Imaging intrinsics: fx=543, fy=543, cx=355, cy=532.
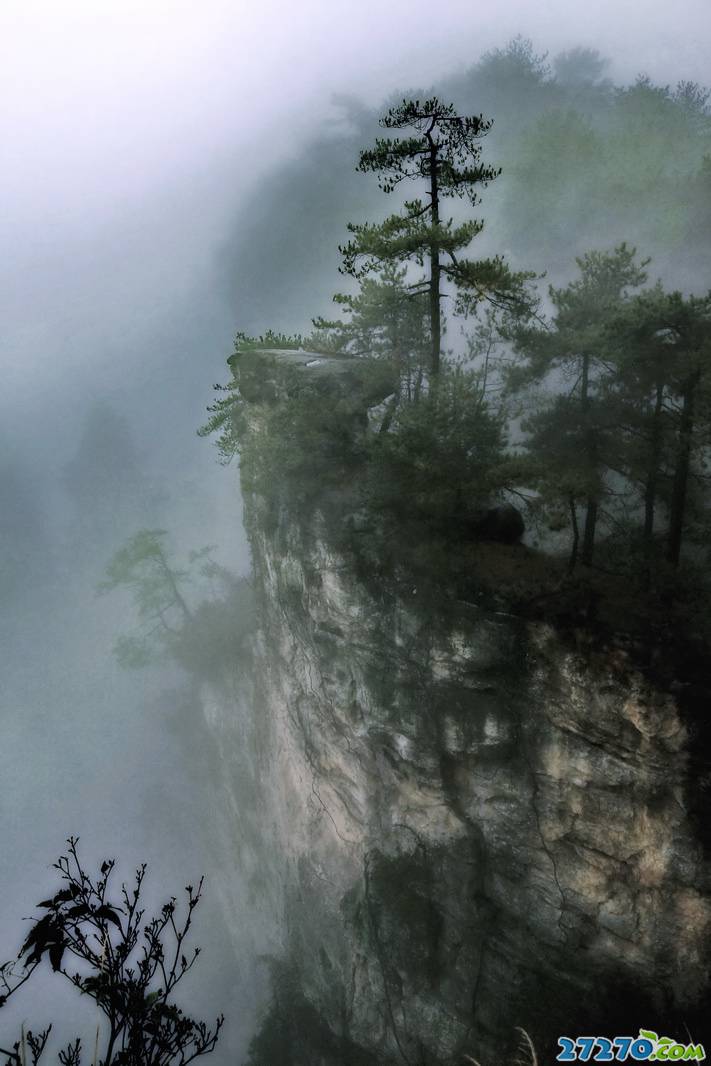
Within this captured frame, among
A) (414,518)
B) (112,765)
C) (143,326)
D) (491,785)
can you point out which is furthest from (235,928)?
(143,326)

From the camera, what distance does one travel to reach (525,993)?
16.7 m

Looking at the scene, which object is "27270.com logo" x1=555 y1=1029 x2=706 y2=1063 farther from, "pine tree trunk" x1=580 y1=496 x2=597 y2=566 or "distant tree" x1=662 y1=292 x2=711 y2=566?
"distant tree" x1=662 y1=292 x2=711 y2=566

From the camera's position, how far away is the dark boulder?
54.4 feet

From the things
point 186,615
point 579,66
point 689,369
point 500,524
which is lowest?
point 500,524

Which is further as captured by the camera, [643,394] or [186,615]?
[186,615]

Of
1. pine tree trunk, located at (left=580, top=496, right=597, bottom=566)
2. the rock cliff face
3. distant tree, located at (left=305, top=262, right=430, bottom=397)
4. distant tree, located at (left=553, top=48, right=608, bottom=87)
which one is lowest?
the rock cliff face

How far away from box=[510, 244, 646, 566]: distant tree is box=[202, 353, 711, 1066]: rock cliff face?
15.5ft

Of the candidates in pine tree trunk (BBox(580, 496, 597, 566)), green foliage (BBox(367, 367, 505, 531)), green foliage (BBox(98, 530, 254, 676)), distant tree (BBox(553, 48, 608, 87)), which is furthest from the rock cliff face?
distant tree (BBox(553, 48, 608, 87))

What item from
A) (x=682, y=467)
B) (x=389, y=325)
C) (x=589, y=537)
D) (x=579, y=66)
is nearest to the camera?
(x=682, y=467)

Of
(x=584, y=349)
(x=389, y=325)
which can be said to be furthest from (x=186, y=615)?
(x=584, y=349)

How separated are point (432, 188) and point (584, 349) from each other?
619 centimetres

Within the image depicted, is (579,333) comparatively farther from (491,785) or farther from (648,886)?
(648,886)

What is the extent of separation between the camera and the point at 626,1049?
48.2ft

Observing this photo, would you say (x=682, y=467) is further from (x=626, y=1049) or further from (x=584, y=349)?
(x=626, y=1049)
